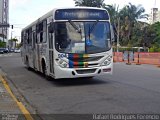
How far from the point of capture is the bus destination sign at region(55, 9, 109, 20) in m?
15.0

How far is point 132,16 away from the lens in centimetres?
8394

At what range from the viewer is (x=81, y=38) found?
14789 millimetres

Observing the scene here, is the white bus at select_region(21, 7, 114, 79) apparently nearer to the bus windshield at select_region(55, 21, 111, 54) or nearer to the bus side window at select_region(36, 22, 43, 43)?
the bus windshield at select_region(55, 21, 111, 54)

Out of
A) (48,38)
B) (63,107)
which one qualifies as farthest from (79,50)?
(63,107)

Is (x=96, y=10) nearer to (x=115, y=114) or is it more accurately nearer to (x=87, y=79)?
(x=87, y=79)

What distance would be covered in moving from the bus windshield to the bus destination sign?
224mm

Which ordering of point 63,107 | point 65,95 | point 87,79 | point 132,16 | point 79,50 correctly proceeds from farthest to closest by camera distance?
1. point 132,16
2. point 87,79
3. point 79,50
4. point 65,95
5. point 63,107

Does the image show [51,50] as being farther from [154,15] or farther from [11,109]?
[154,15]

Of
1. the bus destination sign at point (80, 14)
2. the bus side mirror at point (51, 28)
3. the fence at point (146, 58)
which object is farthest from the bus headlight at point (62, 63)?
the fence at point (146, 58)

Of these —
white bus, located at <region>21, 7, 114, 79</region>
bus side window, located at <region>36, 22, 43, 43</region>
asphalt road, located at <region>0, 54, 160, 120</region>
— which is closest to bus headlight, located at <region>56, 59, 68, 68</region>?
white bus, located at <region>21, 7, 114, 79</region>

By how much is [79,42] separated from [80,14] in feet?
3.98

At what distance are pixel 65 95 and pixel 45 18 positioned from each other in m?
5.21

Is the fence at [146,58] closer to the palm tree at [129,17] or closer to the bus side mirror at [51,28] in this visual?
the bus side mirror at [51,28]

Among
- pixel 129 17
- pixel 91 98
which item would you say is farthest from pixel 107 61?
pixel 129 17
